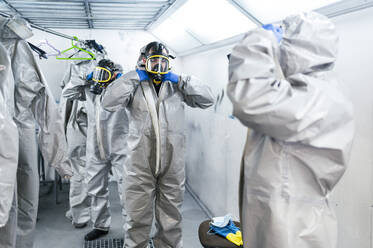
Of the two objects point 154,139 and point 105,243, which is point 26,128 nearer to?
point 154,139

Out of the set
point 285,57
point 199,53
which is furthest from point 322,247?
point 199,53

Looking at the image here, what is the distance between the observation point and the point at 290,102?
1.02m

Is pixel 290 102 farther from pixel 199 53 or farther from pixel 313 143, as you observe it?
pixel 199 53

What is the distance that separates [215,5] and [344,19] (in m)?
0.97

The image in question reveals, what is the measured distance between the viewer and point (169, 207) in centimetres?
212

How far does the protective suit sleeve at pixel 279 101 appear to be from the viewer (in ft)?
3.34

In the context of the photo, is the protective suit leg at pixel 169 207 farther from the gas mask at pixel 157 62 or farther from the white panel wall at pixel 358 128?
the white panel wall at pixel 358 128

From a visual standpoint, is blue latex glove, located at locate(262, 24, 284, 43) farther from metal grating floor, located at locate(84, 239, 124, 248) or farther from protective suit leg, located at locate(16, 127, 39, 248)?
metal grating floor, located at locate(84, 239, 124, 248)

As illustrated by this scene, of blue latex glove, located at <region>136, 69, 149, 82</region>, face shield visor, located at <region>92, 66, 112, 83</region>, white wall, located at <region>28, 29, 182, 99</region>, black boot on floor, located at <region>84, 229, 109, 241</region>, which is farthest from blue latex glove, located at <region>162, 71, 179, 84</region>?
white wall, located at <region>28, 29, 182, 99</region>

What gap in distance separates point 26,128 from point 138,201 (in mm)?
798

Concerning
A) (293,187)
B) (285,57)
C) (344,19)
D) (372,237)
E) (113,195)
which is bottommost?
(113,195)

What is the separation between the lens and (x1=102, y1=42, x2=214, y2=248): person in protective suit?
1990mm

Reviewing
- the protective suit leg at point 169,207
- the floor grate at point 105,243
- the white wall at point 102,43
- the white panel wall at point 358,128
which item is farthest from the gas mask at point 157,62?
the white wall at point 102,43

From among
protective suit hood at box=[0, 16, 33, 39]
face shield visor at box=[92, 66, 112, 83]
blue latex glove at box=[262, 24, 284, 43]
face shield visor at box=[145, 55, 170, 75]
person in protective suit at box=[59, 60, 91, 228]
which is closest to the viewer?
blue latex glove at box=[262, 24, 284, 43]
